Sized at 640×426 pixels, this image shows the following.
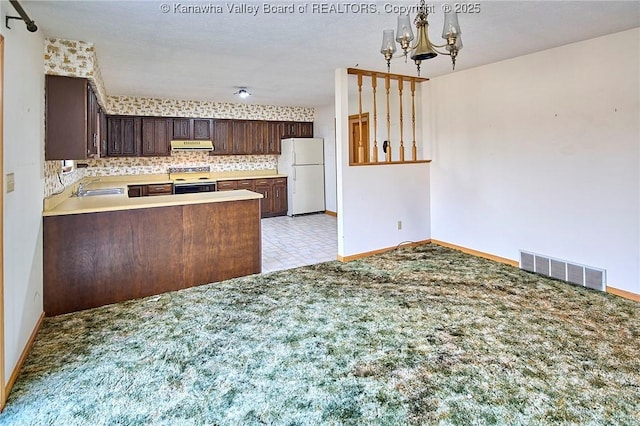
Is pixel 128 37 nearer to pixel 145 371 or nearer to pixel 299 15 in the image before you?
pixel 299 15

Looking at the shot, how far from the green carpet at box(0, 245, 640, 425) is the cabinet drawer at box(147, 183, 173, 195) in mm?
3743

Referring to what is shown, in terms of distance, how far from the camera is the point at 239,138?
7773 millimetres

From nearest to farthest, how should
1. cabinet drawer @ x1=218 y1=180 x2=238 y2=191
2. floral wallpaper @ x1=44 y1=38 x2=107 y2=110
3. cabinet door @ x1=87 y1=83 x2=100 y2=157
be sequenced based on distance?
A: floral wallpaper @ x1=44 y1=38 x2=107 y2=110, cabinet door @ x1=87 y1=83 x2=100 y2=157, cabinet drawer @ x1=218 y1=180 x2=238 y2=191

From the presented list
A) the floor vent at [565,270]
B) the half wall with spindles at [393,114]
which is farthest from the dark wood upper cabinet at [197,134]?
the floor vent at [565,270]

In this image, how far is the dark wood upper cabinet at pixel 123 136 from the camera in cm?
657

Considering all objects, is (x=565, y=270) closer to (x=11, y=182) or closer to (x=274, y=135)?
(x=11, y=182)

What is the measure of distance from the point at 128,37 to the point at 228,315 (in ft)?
8.44

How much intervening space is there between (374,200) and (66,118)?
3384mm

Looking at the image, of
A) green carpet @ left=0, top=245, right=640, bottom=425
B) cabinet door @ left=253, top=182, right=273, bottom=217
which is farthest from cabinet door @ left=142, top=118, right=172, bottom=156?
green carpet @ left=0, top=245, right=640, bottom=425

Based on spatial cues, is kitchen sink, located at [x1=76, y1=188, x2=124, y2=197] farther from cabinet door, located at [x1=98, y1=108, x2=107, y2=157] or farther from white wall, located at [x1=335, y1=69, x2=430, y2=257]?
white wall, located at [x1=335, y1=69, x2=430, y2=257]

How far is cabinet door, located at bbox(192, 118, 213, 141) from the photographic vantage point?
23.9 feet

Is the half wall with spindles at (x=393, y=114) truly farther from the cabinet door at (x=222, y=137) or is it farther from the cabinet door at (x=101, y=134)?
the cabinet door at (x=101, y=134)

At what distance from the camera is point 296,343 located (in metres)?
2.60

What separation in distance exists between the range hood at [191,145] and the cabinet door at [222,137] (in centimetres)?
21
